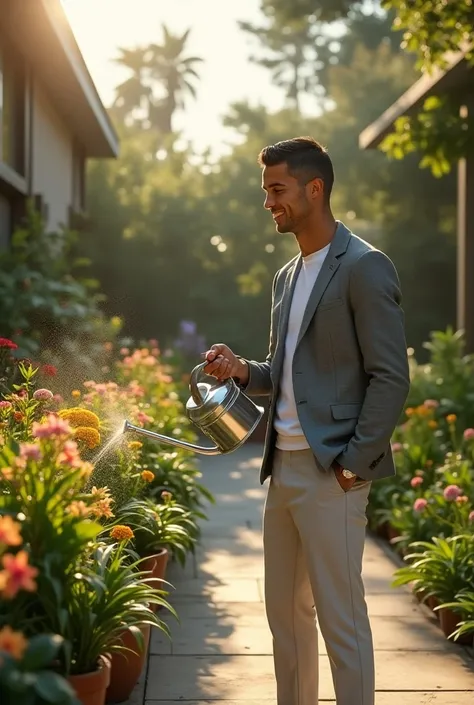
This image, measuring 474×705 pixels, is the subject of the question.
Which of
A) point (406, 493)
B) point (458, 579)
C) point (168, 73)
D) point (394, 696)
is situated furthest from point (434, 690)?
point (168, 73)

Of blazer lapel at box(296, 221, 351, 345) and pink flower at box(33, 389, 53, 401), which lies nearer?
blazer lapel at box(296, 221, 351, 345)

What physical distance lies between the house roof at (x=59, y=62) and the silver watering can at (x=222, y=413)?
5.63m

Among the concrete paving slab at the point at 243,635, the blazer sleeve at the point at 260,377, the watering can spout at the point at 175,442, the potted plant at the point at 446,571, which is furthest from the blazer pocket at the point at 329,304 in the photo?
the potted plant at the point at 446,571


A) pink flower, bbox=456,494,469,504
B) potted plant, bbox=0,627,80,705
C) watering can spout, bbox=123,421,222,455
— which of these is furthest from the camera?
pink flower, bbox=456,494,469,504

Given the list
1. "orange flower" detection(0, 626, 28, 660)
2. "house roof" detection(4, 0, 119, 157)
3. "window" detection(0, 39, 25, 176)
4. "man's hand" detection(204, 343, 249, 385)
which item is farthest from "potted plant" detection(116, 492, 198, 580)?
"window" detection(0, 39, 25, 176)

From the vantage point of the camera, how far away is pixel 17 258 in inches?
377

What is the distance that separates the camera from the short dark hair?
3338 mm

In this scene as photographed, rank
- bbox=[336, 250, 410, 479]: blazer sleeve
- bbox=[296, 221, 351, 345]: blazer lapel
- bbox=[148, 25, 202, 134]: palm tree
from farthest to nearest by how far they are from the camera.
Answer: bbox=[148, 25, 202, 134]: palm tree < bbox=[296, 221, 351, 345]: blazer lapel < bbox=[336, 250, 410, 479]: blazer sleeve

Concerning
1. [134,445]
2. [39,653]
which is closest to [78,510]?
[39,653]

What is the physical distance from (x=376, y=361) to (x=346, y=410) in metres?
0.18

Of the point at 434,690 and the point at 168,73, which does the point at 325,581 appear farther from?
the point at 168,73

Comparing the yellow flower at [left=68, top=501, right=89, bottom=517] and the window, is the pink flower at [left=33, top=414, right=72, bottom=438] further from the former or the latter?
the window

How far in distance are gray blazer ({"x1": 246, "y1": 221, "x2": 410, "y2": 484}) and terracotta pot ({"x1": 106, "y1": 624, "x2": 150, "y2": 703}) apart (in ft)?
4.15

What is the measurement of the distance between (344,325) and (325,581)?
0.74m
